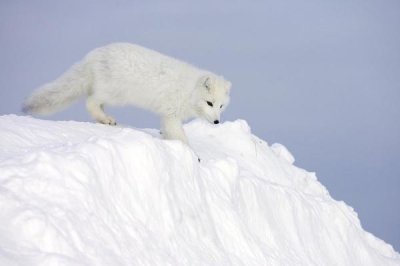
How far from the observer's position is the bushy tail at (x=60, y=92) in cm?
730

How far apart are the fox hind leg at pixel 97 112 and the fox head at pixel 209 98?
1.19 meters

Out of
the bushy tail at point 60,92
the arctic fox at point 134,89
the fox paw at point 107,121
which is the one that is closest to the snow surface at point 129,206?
the fox paw at point 107,121

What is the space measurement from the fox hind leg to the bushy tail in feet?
0.63

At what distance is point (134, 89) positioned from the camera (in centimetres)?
749

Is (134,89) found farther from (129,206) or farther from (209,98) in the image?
(129,206)

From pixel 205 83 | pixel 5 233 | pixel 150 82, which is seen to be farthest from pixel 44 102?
pixel 5 233

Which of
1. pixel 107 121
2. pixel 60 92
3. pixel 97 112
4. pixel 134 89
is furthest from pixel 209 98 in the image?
pixel 60 92

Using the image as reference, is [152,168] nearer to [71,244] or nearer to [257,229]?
[71,244]

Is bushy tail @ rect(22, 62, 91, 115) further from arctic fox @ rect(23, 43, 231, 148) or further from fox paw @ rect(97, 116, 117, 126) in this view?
fox paw @ rect(97, 116, 117, 126)

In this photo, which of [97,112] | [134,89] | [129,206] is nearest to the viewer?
[129,206]

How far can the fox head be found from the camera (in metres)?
7.64

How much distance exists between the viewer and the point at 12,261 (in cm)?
306

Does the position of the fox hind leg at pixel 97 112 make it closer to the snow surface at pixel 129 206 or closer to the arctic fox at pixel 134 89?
the arctic fox at pixel 134 89

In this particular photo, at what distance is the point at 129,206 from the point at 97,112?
3.61 meters
